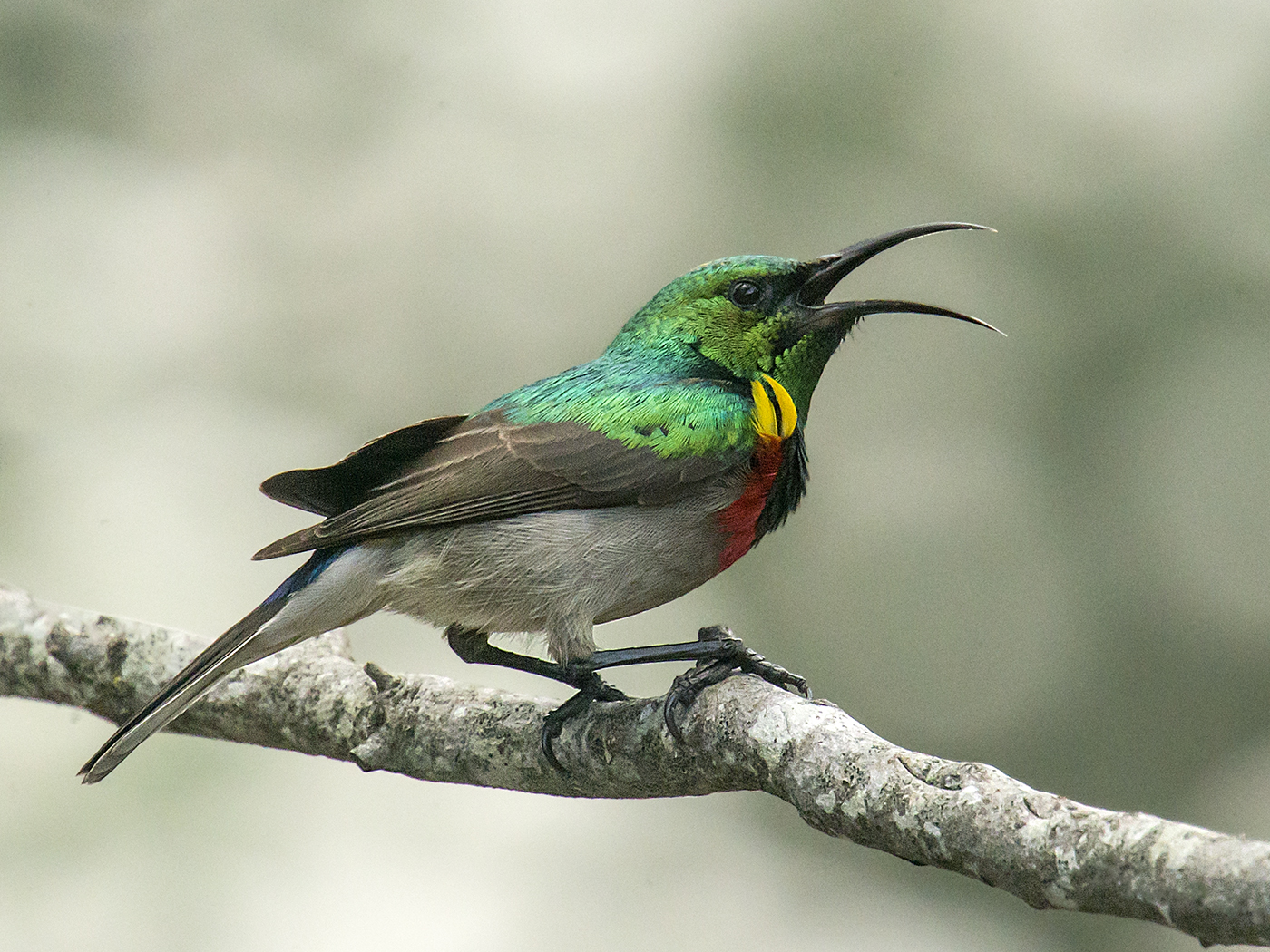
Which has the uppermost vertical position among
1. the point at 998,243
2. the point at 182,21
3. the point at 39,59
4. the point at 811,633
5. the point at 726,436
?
the point at 182,21

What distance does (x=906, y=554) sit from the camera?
7977mm

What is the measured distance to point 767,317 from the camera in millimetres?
4984

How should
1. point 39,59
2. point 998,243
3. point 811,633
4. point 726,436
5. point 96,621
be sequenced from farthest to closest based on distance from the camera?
point 39,59
point 998,243
point 811,633
point 96,621
point 726,436

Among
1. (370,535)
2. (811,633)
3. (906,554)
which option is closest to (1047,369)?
(906,554)

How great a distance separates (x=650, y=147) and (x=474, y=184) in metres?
1.29

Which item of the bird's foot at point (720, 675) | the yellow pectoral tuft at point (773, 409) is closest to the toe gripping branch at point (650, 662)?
the bird's foot at point (720, 675)

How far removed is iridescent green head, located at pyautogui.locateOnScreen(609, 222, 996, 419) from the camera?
4926mm

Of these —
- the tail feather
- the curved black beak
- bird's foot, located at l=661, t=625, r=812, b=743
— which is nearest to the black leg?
bird's foot, located at l=661, t=625, r=812, b=743

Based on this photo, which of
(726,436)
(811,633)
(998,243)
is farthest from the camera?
(998,243)

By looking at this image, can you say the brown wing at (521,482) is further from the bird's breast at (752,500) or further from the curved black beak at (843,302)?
the curved black beak at (843,302)

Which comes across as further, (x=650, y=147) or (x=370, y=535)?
(x=650, y=147)

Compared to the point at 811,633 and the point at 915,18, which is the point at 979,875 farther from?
Answer: the point at 915,18

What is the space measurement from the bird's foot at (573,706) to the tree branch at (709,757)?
0.10 ft

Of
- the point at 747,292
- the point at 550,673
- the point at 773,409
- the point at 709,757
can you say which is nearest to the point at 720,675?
the point at 709,757
